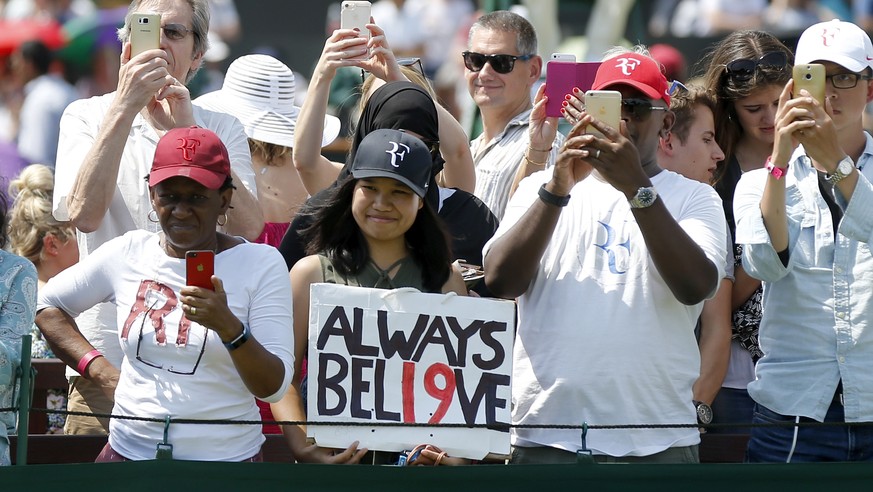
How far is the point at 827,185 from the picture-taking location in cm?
412

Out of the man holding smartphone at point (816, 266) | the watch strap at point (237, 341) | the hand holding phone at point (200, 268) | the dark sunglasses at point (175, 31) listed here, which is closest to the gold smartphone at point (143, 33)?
the dark sunglasses at point (175, 31)

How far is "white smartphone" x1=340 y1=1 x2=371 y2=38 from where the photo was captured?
505 centimetres

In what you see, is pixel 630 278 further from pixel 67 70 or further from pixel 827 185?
pixel 67 70

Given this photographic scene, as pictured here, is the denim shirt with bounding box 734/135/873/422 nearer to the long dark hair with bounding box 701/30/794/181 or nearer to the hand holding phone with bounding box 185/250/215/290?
the long dark hair with bounding box 701/30/794/181

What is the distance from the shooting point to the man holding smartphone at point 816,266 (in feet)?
12.9

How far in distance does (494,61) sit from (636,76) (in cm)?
189

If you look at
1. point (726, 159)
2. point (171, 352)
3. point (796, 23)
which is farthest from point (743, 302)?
point (796, 23)

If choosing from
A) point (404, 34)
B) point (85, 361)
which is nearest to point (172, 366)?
point (85, 361)

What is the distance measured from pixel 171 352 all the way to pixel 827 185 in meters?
2.02

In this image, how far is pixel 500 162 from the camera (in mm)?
5629

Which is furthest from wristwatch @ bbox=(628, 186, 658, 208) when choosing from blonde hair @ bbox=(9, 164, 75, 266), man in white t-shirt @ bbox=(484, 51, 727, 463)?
blonde hair @ bbox=(9, 164, 75, 266)

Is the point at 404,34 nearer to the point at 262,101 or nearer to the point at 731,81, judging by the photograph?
the point at 262,101

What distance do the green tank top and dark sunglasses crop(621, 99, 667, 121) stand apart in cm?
77

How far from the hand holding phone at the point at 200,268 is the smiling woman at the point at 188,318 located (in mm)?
20
